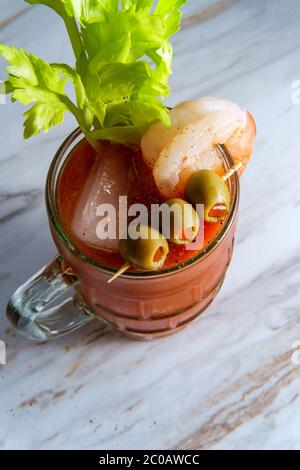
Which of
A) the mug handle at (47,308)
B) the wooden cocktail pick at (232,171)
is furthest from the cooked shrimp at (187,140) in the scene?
the mug handle at (47,308)

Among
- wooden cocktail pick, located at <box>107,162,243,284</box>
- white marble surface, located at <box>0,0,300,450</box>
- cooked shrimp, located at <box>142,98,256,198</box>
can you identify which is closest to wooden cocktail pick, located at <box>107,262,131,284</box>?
wooden cocktail pick, located at <box>107,162,243,284</box>

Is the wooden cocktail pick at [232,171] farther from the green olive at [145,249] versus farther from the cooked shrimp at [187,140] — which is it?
the green olive at [145,249]

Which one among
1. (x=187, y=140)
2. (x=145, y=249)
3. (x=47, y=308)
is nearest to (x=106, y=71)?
(x=187, y=140)

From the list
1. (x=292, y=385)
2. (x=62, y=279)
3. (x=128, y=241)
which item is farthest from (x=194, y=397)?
(x=128, y=241)

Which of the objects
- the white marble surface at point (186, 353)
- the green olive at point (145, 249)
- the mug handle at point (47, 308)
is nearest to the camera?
the green olive at point (145, 249)

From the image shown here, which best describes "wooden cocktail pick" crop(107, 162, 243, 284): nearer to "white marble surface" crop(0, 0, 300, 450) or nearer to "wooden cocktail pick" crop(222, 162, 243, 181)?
"wooden cocktail pick" crop(222, 162, 243, 181)

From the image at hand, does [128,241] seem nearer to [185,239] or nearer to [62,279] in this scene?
[185,239]

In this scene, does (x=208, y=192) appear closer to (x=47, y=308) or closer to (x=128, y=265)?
(x=128, y=265)
